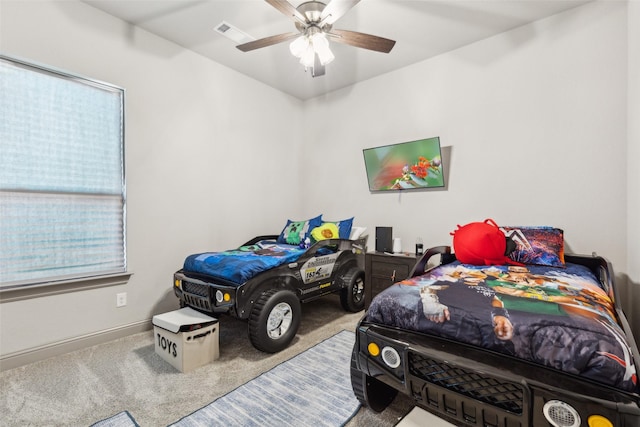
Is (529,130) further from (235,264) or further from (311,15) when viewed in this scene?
(235,264)

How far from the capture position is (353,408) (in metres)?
1.62

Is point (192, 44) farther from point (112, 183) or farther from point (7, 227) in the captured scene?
point (7, 227)

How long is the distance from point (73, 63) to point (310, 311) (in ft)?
10.2

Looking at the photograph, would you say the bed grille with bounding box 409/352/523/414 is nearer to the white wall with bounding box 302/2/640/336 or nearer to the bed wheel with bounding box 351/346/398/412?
the bed wheel with bounding box 351/346/398/412

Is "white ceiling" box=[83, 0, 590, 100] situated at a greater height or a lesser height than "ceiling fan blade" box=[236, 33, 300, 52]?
greater

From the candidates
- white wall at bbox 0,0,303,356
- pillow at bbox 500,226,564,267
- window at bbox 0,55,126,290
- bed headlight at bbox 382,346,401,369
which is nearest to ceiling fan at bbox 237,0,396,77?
white wall at bbox 0,0,303,356

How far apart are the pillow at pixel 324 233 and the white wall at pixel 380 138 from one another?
63 centimetres

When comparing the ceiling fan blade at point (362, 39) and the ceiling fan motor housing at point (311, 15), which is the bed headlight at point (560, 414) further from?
the ceiling fan motor housing at point (311, 15)

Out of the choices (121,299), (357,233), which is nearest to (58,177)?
(121,299)

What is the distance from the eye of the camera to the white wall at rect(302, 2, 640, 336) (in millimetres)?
2305

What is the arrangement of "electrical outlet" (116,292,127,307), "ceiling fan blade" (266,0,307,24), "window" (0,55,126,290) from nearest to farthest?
"ceiling fan blade" (266,0,307,24) → "window" (0,55,126,290) → "electrical outlet" (116,292,127,307)

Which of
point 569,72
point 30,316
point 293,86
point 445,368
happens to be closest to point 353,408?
point 445,368

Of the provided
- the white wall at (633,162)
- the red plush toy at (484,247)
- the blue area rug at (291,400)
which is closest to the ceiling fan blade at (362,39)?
the red plush toy at (484,247)

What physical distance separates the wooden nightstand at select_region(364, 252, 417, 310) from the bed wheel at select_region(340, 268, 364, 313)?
0.28ft
